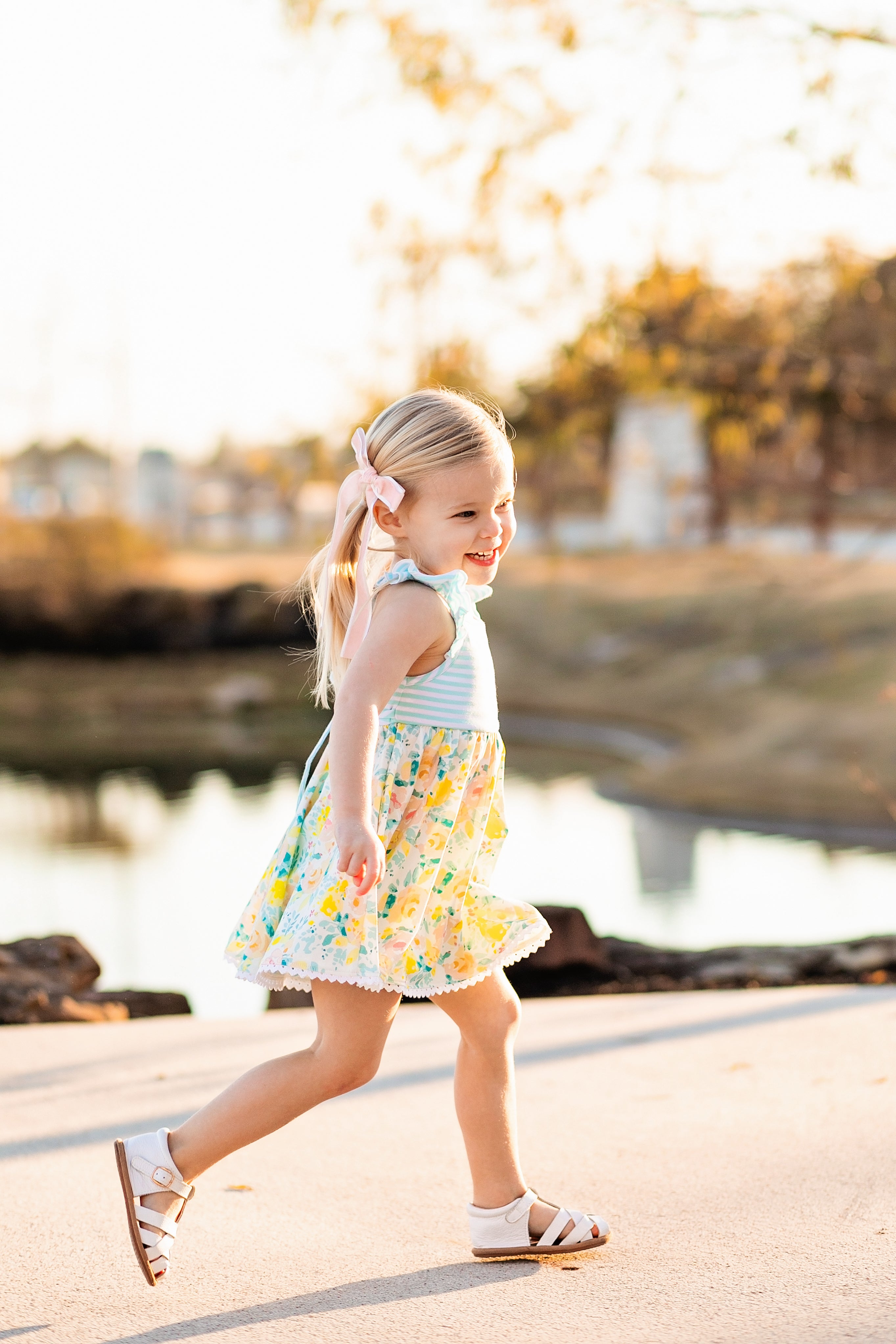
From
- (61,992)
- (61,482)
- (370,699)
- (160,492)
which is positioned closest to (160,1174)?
(370,699)

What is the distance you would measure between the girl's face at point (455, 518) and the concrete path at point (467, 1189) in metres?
1.07

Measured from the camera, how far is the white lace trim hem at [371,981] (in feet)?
7.13

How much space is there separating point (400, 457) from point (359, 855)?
2.06ft

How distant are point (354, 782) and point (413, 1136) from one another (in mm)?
1139

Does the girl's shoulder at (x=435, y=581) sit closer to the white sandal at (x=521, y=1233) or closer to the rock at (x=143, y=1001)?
the white sandal at (x=521, y=1233)

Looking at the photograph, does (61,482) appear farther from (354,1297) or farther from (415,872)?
(354,1297)

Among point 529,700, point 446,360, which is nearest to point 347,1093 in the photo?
point 446,360

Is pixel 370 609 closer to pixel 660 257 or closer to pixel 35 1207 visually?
pixel 35 1207

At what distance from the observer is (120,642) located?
1058 inches

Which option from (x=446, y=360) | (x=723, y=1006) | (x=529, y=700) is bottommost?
(x=529, y=700)

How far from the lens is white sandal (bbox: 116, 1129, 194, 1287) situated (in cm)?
219

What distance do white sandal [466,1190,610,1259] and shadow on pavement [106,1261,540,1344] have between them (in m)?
0.03

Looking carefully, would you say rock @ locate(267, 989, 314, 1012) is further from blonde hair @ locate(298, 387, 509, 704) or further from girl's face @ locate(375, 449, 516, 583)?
girl's face @ locate(375, 449, 516, 583)

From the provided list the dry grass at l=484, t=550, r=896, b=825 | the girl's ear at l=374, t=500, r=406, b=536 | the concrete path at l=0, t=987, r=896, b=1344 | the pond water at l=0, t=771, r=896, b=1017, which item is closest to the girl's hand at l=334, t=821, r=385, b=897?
the girl's ear at l=374, t=500, r=406, b=536
